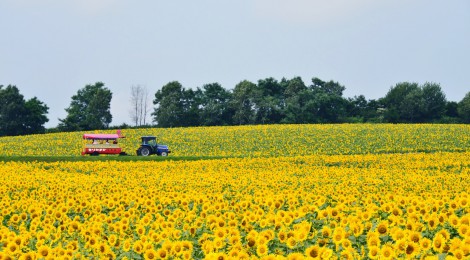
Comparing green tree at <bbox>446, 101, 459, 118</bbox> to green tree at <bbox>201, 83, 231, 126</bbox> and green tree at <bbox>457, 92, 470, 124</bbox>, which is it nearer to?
green tree at <bbox>457, 92, 470, 124</bbox>

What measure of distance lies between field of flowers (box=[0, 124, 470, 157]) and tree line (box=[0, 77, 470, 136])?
26.6 metres

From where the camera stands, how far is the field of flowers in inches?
1612

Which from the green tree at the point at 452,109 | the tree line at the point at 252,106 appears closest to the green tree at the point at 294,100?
the tree line at the point at 252,106

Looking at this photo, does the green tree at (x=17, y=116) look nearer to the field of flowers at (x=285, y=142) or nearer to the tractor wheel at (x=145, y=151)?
the field of flowers at (x=285, y=142)

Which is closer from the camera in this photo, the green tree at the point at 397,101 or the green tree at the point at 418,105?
the green tree at the point at 397,101

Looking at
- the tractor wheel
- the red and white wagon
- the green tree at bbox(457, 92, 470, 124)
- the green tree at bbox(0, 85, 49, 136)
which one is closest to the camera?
the tractor wheel

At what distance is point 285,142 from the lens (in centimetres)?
4525

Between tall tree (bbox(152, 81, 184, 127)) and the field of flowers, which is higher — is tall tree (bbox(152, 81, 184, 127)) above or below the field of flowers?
above

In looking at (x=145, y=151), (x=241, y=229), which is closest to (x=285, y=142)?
(x=145, y=151)

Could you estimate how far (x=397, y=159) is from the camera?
28.5 m

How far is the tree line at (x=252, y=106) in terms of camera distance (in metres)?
81.2

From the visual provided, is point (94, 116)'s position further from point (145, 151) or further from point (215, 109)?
point (145, 151)

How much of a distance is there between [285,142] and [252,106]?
122 feet

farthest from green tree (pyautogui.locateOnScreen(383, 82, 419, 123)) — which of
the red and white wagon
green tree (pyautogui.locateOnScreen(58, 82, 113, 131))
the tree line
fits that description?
the red and white wagon
